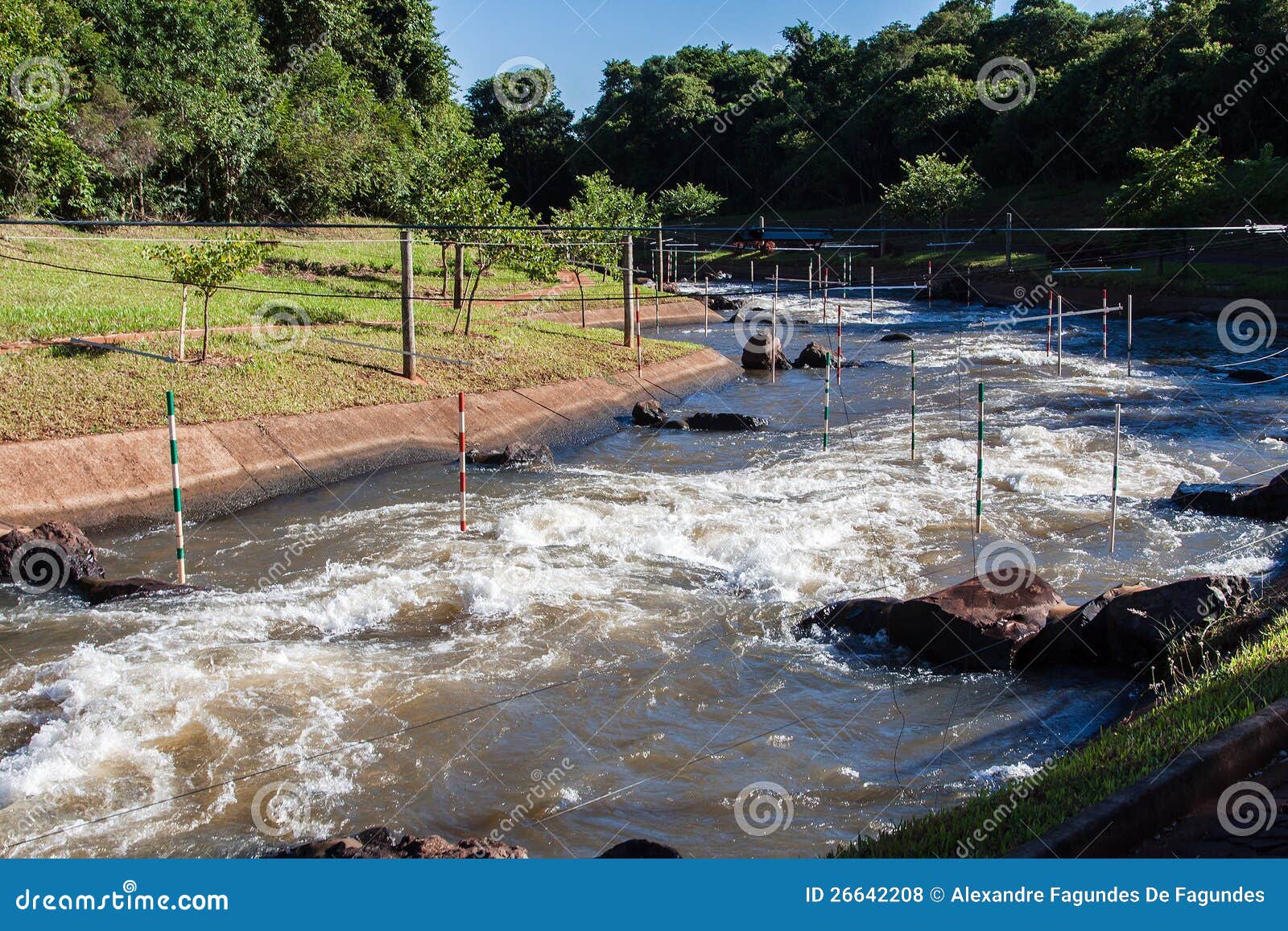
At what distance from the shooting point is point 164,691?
Answer: 30.8 ft

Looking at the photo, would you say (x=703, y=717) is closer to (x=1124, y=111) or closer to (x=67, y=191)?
(x=67, y=191)

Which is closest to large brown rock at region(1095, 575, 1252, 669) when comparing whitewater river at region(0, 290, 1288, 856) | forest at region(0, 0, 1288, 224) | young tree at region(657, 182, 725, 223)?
whitewater river at region(0, 290, 1288, 856)

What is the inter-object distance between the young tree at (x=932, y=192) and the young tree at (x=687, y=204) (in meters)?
13.1

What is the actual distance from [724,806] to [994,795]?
191 cm

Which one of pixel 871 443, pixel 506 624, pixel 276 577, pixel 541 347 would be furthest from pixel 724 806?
pixel 541 347

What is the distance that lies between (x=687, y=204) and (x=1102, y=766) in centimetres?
6354

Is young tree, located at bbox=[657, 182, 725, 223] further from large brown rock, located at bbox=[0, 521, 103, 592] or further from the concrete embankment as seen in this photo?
large brown rock, located at bbox=[0, 521, 103, 592]

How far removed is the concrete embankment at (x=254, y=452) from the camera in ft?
46.4

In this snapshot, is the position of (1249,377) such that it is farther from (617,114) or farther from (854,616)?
(617,114)

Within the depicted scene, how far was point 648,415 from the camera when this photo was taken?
73.8 feet

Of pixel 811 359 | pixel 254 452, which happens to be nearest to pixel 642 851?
pixel 254 452

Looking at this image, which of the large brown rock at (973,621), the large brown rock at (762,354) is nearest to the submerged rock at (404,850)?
the large brown rock at (973,621)

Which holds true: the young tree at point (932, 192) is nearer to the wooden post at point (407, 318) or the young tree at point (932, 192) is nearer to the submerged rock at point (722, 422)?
the submerged rock at point (722, 422)

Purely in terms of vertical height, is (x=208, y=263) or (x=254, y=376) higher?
(x=208, y=263)
